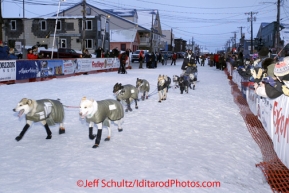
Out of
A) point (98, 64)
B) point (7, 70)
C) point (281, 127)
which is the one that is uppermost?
→ point (98, 64)

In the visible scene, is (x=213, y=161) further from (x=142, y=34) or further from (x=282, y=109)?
(x=142, y=34)

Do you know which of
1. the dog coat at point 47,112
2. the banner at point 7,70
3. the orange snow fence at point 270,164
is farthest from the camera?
the banner at point 7,70

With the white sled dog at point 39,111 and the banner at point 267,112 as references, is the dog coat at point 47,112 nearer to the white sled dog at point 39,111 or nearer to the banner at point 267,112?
the white sled dog at point 39,111

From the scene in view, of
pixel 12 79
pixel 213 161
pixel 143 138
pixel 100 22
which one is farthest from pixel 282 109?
pixel 100 22

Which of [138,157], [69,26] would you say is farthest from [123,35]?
[138,157]

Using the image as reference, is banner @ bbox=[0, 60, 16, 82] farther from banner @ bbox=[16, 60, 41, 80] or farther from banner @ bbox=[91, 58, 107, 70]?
banner @ bbox=[91, 58, 107, 70]

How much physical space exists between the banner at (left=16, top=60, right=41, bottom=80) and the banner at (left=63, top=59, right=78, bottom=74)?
300 centimetres

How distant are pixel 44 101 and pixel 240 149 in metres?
3.64

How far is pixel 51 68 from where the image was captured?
19141mm

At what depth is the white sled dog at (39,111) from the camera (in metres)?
5.53

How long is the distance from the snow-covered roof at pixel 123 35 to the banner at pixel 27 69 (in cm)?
4483

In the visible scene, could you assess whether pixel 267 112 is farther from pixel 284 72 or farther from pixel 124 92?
pixel 124 92

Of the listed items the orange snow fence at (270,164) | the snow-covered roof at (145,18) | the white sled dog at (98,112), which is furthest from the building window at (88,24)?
the white sled dog at (98,112)

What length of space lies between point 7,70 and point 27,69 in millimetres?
1489
